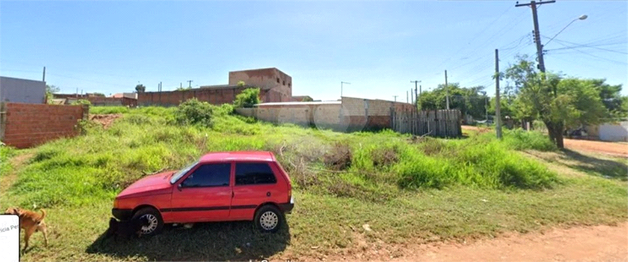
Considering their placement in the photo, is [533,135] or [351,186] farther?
[533,135]

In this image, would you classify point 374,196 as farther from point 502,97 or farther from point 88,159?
point 502,97

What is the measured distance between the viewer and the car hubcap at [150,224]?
3827 mm

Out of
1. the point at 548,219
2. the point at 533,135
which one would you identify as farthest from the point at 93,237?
the point at 533,135

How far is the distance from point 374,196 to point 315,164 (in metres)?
2.44

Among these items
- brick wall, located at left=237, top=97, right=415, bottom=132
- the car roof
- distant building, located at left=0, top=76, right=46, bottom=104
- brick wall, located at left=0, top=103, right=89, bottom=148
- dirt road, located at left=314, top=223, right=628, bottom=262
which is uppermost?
distant building, located at left=0, top=76, right=46, bottom=104

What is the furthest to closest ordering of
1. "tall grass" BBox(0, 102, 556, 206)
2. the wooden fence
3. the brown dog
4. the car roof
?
the wooden fence, "tall grass" BBox(0, 102, 556, 206), the car roof, the brown dog

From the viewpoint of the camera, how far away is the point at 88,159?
703 centimetres

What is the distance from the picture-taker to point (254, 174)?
4.20m

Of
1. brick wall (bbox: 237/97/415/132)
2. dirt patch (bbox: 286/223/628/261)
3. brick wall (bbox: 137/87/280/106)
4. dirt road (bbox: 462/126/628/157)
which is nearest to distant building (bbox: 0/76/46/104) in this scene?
brick wall (bbox: 137/87/280/106)

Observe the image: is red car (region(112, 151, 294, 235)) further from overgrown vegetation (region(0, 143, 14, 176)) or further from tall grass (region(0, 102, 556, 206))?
overgrown vegetation (region(0, 143, 14, 176))

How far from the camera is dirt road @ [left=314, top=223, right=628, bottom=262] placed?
3.60 m

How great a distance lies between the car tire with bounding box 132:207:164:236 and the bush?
13.0 m

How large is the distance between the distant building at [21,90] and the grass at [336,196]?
48.5 feet

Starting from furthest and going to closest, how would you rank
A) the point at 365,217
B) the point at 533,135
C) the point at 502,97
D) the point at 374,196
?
the point at 502,97, the point at 533,135, the point at 374,196, the point at 365,217
